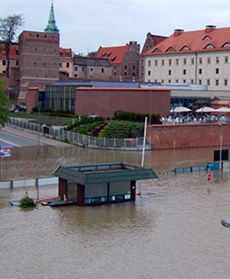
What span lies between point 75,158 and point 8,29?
56.5m

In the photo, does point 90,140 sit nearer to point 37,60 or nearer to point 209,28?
point 37,60

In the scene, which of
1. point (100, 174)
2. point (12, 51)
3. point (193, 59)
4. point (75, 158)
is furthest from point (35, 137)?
point (12, 51)

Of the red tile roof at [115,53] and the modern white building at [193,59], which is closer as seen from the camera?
the modern white building at [193,59]

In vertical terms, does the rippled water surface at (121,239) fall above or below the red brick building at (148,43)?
below

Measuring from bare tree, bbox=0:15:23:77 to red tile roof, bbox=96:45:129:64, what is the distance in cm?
1983

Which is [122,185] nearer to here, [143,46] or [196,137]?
[196,137]

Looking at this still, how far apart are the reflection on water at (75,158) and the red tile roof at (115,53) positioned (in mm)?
59065

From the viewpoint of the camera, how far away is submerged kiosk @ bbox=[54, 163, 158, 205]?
2734 centimetres

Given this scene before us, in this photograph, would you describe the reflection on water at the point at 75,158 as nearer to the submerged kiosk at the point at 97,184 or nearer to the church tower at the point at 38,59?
the submerged kiosk at the point at 97,184

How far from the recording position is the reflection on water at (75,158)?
3920cm

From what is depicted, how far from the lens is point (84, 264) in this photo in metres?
19.6

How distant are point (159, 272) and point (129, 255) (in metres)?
1.85

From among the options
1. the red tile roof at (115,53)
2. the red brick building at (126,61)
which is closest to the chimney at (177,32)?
the red brick building at (126,61)

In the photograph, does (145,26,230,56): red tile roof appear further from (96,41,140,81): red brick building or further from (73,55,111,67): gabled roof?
(73,55,111,67): gabled roof
